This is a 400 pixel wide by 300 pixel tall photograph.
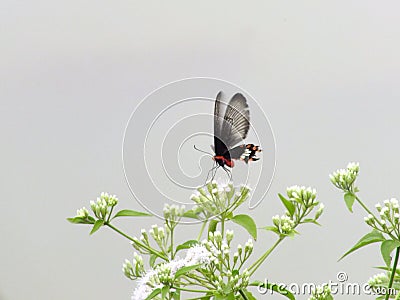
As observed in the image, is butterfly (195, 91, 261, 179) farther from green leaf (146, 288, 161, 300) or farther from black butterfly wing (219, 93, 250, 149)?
green leaf (146, 288, 161, 300)

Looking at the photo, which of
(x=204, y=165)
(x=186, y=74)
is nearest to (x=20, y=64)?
(x=186, y=74)

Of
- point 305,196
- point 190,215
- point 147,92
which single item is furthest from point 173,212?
point 147,92

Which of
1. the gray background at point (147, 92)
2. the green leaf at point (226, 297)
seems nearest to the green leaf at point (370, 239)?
the green leaf at point (226, 297)

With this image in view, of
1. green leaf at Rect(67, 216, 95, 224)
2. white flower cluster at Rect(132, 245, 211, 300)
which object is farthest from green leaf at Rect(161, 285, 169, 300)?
green leaf at Rect(67, 216, 95, 224)

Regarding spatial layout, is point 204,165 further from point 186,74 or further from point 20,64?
point 20,64

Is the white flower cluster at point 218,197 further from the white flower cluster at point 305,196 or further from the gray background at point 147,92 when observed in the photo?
the gray background at point 147,92
